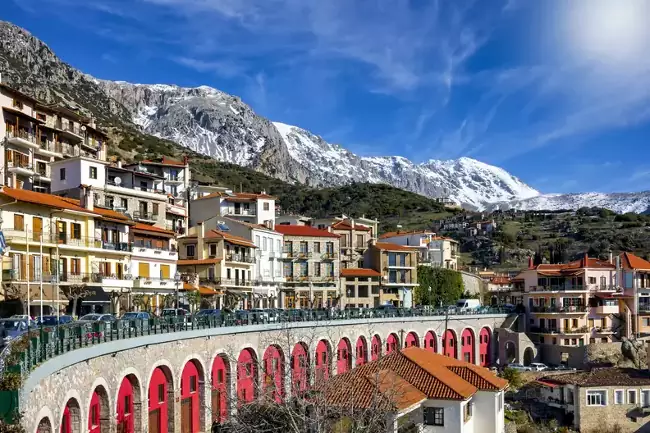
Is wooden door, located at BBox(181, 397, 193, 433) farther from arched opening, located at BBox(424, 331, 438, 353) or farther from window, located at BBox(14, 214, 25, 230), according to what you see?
arched opening, located at BBox(424, 331, 438, 353)

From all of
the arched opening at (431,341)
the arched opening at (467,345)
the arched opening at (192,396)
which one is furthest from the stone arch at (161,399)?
the arched opening at (467,345)

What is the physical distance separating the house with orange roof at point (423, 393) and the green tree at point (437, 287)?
54471mm

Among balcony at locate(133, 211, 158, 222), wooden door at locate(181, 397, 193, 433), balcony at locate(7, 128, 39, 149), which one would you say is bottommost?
wooden door at locate(181, 397, 193, 433)

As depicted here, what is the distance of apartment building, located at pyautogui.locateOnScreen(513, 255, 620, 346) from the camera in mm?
84000

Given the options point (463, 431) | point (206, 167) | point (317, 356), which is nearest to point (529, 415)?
point (317, 356)

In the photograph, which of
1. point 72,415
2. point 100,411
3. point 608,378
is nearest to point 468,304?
point 608,378

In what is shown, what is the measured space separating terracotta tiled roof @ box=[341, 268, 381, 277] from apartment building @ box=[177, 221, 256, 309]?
62.0 feet

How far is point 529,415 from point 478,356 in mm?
27316

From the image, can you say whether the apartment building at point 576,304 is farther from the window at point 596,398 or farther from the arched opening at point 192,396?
the arched opening at point 192,396

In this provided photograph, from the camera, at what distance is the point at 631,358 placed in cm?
7869

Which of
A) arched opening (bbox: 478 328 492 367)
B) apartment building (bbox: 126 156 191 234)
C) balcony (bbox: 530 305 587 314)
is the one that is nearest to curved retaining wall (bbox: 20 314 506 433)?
apartment building (bbox: 126 156 191 234)

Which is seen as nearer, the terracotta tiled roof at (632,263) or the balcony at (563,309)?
the balcony at (563,309)

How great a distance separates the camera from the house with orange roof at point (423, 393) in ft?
93.8

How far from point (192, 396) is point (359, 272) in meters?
49.9
